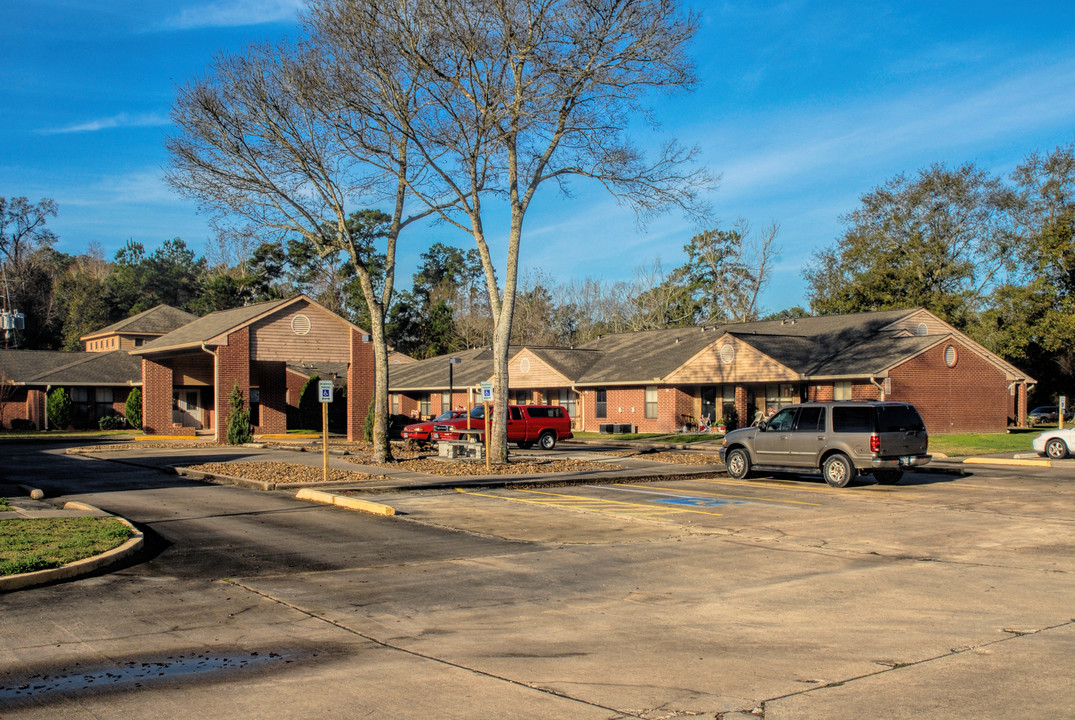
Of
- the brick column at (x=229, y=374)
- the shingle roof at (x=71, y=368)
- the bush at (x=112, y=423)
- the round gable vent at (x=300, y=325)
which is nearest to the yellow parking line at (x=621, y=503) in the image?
the brick column at (x=229, y=374)

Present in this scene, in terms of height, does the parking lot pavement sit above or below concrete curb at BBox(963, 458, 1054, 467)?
above

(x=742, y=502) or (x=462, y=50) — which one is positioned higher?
(x=462, y=50)

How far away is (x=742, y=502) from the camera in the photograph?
721 inches

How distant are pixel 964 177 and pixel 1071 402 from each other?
1805cm

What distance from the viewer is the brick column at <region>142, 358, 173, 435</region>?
45.7 m

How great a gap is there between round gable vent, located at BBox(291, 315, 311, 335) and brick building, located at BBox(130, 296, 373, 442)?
0.05 m

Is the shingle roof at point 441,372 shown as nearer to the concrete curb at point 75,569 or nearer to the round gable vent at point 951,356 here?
the round gable vent at point 951,356

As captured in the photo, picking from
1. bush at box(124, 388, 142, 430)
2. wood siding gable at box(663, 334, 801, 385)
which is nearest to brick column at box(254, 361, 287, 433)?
bush at box(124, 388, 142, 430)

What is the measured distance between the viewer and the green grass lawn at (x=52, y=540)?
1048cm

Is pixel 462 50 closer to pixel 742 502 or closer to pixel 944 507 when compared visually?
pixel 742 502

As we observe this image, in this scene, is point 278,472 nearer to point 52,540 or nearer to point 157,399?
point 52,540

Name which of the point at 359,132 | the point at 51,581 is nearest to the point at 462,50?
the point at 359,132

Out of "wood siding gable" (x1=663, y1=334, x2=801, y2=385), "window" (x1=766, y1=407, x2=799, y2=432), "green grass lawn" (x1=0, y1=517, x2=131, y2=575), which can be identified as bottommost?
"green grass lawn" (x1=0, y1=517, x2=131, y2=575)

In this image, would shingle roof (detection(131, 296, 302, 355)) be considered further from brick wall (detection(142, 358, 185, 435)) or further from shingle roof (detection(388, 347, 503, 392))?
shingle roof (detection(388, 347, 503, 392))
